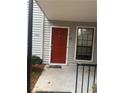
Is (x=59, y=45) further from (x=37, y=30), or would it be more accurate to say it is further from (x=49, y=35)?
(x=37, y=30)

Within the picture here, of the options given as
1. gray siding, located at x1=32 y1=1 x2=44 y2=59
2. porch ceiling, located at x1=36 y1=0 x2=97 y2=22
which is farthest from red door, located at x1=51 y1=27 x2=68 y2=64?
porch ceiling, located at x1=36 y1=0 x2=97 y2=22

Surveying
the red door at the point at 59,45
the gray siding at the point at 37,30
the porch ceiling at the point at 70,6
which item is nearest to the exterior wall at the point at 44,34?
the gray siding at the point at 37,30

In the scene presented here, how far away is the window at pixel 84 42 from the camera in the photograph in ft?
36.0

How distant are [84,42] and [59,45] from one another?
1.42 metres

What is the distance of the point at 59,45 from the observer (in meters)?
11.0

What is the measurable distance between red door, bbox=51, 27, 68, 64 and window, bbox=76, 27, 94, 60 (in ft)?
2.43

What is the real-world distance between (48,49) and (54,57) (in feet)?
1.92

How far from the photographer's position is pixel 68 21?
1088 centimetres

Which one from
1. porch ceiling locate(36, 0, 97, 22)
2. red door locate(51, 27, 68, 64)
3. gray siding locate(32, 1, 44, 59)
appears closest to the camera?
porch ceiling locate(36, 0, 97, 22)

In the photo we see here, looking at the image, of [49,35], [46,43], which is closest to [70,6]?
[49,35]

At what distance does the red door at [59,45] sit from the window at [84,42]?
739 mm

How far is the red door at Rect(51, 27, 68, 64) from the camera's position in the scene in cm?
1095

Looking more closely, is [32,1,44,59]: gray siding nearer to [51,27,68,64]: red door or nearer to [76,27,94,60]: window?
[51,27,68,64]: red door
